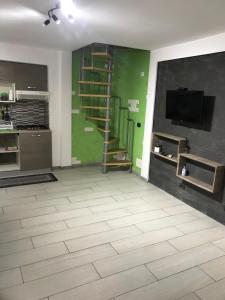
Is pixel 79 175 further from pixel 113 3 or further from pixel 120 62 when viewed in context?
pixel 113 3

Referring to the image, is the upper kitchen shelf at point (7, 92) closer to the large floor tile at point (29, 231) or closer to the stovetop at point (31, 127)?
the stovetop at point (31, 127)

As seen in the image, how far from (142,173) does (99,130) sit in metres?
1.33

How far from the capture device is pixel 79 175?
482 centimetres

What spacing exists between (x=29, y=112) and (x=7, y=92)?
52 centimetres

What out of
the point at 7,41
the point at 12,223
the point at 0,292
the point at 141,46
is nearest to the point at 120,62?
the point at 141,46

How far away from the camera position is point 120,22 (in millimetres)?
2666

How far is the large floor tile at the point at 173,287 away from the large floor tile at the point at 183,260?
0.23 ft

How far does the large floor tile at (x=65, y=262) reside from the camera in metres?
2.20

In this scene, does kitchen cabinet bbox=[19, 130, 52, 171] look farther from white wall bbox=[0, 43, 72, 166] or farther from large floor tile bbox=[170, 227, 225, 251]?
large floor tile bbox=[170, 227, 225, 251]

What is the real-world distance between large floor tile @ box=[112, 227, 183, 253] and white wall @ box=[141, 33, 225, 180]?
1.79m

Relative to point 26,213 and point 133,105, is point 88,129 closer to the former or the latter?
point 133,105

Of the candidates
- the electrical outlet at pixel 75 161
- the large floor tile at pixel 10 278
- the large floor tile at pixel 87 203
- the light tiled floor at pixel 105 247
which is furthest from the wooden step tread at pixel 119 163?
the large floor tile at pixel 10 278

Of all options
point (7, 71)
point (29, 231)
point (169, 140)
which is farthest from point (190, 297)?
point (7, 71)

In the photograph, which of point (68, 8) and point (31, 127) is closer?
point (68, 8)
